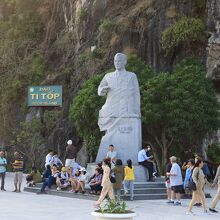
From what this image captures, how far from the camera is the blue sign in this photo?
3103 centimetres

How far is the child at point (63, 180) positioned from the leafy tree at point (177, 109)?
6.21 metres

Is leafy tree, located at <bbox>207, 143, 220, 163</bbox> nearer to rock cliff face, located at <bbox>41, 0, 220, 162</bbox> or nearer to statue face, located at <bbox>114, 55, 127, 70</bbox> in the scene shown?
rock cliff face, located at <bbox>41, 0, 220, 162</bbox>

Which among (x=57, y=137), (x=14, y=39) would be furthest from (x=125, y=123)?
(x=14, y=39)

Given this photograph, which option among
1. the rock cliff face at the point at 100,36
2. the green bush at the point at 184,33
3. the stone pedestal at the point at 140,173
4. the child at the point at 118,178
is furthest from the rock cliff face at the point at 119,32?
the child at the point at 118,178

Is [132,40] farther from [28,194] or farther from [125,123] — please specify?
[28,194]

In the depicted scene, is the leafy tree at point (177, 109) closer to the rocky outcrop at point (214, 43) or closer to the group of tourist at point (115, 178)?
the rocky outcrop at point (214, 43)

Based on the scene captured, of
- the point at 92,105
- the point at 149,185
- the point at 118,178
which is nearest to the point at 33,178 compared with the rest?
the point at 149,185

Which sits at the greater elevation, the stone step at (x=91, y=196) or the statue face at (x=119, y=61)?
the statue face at (x=119, y=61)

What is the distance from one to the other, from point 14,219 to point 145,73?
14503mm

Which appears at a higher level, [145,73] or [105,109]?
[145,73]

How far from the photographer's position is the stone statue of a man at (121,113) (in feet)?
53.6

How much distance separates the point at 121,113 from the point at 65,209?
5062 mm

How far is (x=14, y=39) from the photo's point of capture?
34.9 m

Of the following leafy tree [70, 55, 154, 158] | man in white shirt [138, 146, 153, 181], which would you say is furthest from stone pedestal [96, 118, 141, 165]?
leafy tree [70, 55, 154, 158]
